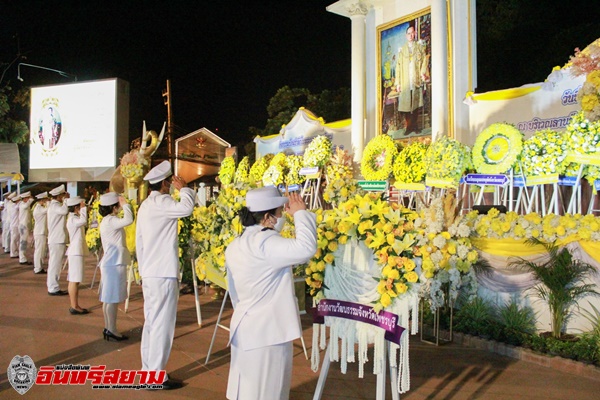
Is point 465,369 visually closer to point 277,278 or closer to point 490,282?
point 490,282

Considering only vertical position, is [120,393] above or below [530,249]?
below

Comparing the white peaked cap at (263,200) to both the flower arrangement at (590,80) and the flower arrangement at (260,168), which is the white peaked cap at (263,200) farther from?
the flower arrangement at (260,168)

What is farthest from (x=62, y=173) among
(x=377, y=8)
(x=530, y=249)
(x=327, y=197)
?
(x=530, y=249)

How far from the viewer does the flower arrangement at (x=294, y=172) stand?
13.3m

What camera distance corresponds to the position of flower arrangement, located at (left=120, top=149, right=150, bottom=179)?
26.1ft

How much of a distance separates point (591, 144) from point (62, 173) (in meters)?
15.3

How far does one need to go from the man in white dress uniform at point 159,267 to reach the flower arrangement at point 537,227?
10.6ft

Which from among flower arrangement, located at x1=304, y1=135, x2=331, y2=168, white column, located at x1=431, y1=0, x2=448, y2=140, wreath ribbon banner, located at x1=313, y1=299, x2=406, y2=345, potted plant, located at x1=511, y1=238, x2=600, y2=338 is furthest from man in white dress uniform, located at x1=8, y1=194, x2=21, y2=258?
potted plant, located at x1=511, y1=238, x2=600, y2=338

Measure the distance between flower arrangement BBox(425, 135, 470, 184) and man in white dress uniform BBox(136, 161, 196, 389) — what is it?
554 cm

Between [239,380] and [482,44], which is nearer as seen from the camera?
[239,380]

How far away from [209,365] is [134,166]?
423 centimetres

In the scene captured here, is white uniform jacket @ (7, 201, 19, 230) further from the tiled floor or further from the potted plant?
the potted plant

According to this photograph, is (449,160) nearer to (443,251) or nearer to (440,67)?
(440,67)

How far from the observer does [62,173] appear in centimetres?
1653
